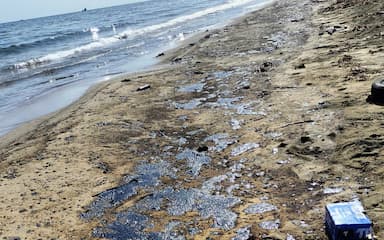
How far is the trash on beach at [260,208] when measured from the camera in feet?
17.4

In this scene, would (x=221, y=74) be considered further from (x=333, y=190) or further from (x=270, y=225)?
(x=270, y=225)

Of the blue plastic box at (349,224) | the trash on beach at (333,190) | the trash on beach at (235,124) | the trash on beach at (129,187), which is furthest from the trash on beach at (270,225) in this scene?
the trash on beach at (235,124)

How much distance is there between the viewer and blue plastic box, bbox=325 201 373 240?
413cm

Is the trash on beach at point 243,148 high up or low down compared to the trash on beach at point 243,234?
up

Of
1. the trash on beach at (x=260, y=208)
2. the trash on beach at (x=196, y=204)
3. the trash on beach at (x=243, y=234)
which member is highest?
the trash on beach at (x=196, y=204)

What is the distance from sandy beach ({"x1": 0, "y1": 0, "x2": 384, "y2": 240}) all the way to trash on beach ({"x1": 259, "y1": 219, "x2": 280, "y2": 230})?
0.02m

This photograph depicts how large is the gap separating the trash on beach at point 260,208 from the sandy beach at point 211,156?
1cm

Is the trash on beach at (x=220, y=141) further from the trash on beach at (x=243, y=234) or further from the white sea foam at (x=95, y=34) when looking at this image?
the white sea foam at (x=95, y=34)

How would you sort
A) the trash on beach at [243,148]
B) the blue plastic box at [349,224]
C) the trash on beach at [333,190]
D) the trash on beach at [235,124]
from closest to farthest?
1. the blue plastic box at [349,224]
2. the trash on beach at [333,190]
3. the trash on beach at [243,148]
4. the trash on beach at [235,124]

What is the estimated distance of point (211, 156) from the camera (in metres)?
7.20

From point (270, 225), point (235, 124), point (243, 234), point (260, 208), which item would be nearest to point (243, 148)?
point (235, 124)

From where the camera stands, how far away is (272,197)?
5582 millimetres

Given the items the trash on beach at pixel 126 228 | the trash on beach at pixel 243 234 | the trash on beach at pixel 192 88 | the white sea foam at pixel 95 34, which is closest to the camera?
the trash on beach at pixel 243 234

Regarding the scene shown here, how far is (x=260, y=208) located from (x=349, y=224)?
4.63 feet
